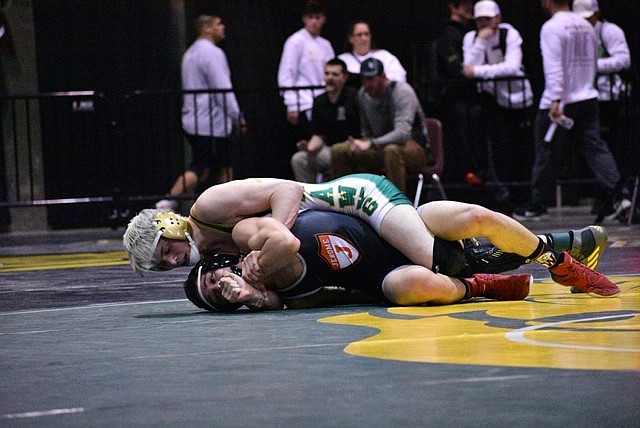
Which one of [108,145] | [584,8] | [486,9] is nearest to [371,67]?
[486,9]

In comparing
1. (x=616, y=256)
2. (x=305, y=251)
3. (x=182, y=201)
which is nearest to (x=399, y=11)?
(x=182, y=201)

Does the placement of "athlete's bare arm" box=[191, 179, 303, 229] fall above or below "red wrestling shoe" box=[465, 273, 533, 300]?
above

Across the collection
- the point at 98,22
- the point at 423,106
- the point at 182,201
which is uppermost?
the point at 98,22

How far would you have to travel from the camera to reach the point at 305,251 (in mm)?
6176

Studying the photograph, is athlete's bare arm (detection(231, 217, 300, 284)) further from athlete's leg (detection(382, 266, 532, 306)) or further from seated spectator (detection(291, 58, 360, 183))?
seated spectator (detection(291, 58, 360, 183))

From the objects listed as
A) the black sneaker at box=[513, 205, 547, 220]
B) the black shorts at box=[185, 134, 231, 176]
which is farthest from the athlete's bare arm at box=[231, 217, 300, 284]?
the black shorts at box=[185, 134, 231, 176]

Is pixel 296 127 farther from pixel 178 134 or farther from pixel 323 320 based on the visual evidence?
pixel 323 320

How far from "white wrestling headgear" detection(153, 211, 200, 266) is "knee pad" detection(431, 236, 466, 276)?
3.51ft

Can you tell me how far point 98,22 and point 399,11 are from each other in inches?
131

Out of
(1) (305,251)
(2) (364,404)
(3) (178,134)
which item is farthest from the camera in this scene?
(3) (178,134)

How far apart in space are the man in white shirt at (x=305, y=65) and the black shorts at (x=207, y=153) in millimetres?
771

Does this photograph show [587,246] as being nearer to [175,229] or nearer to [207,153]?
[175,229]

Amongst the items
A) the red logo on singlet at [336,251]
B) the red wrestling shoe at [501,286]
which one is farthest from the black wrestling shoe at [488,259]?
the red logo on singlet at [336,251]

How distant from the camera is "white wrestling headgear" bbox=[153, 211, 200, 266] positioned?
612 centimetres
